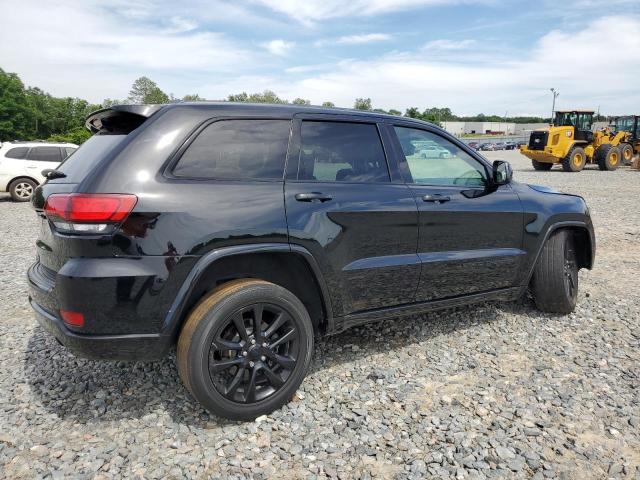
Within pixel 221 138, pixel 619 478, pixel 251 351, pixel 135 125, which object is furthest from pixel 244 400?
pixel 619 478

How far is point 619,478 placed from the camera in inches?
87.4

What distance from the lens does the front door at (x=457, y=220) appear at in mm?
3320

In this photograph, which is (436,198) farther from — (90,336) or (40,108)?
(40,108)

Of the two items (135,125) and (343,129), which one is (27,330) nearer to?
(135,125)

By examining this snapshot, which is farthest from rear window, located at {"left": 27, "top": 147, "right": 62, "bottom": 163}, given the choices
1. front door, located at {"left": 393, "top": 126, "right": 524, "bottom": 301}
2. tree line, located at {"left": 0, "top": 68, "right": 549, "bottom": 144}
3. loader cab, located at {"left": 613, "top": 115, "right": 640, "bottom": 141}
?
tree line, located at {"left": 0, "top": 68, "right": 549, "bottom": 144}

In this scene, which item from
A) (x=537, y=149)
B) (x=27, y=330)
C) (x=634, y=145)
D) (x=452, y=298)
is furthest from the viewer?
(x=634, y=145)

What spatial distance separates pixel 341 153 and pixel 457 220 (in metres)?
1.02

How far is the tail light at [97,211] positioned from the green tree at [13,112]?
86.3 meters

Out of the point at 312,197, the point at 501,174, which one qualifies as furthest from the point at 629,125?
the point at 312,197

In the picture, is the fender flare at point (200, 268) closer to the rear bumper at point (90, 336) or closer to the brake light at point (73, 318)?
the rear bumper at point (90, 336)

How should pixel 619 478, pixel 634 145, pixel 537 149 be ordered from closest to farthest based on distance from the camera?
1. pixel 619 478
2. pixel 537 149
3. pixel 634 145

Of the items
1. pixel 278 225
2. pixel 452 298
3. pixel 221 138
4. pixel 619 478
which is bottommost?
pixel 619 478

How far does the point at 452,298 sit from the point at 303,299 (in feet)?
4.09

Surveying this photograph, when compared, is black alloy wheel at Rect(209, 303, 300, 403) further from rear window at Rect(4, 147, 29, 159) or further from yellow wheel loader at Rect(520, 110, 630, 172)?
yellow wheel loader at Rect(520, 110, 630, 172)
